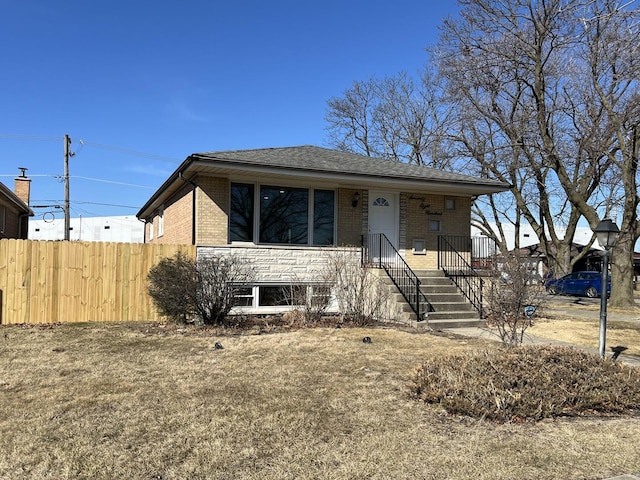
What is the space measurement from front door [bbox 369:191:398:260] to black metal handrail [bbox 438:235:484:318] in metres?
1.49

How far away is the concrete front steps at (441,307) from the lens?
11.1 metres

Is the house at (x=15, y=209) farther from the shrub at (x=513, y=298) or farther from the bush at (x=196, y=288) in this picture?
the shrub at (x=513, y=298)

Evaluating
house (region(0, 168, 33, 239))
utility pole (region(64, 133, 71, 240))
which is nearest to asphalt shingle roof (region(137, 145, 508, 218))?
house (region(0, 168, 33, 239))

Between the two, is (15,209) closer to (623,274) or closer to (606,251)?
(606,251)

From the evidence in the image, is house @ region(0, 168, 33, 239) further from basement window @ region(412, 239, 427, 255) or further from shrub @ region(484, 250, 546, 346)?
shrub @ region(484, 250, 546, 346)

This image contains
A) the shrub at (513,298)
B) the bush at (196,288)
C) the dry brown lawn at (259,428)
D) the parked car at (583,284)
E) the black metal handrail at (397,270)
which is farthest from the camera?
the parked car at (583,284)

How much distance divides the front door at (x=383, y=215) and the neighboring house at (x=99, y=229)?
39512 millimetres

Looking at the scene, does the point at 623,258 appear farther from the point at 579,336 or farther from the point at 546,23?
the point at 579,336

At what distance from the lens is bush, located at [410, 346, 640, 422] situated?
15.5ft

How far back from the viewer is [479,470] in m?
3.51

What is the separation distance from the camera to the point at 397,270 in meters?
13.0

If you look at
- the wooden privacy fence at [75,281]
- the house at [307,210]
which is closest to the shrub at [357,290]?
the house at [307,210]

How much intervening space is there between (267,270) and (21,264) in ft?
17.4

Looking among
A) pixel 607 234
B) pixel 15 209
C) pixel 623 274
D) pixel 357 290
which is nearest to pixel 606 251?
pixel 607 234
